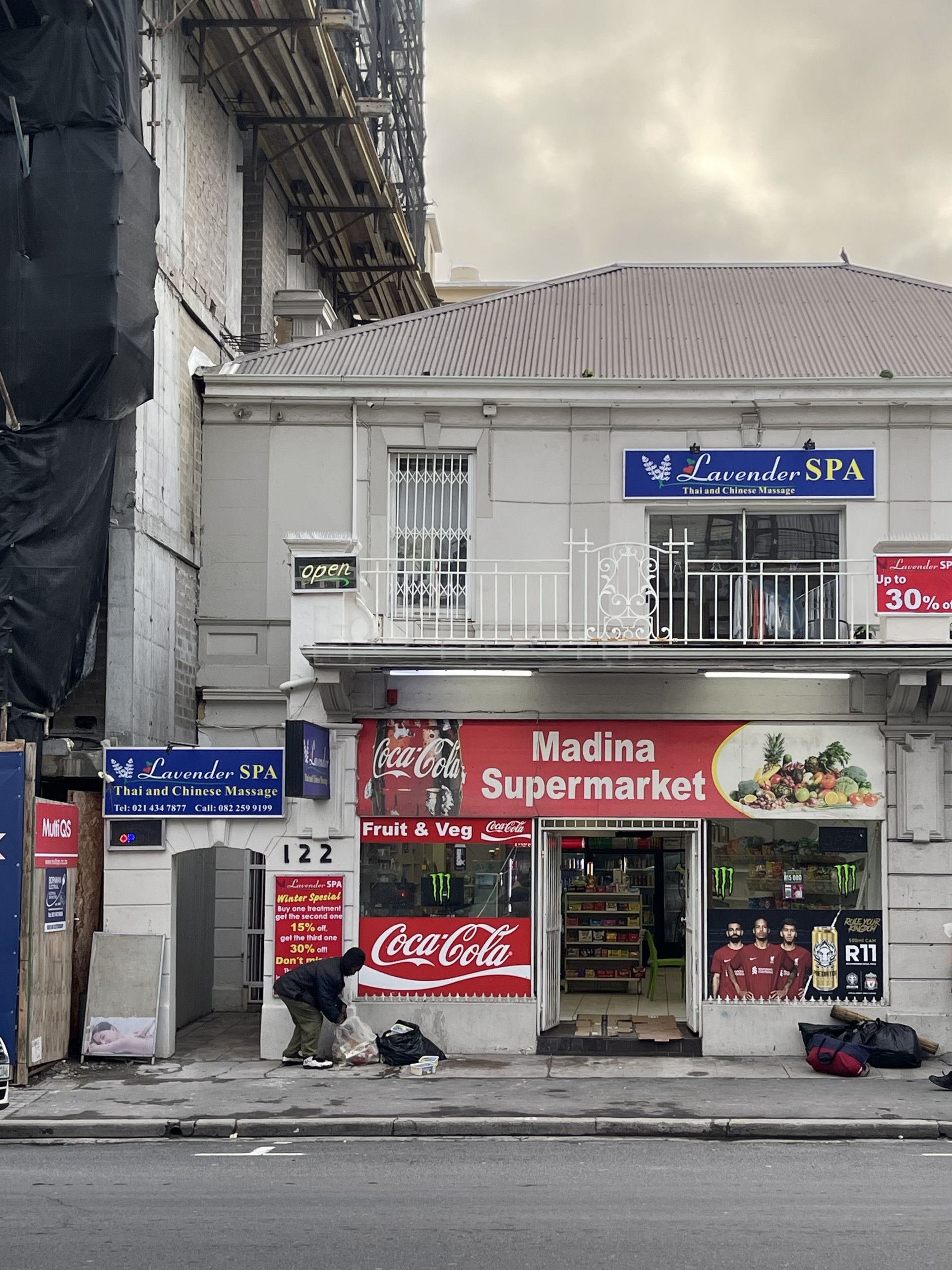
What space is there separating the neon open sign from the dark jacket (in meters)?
4.06

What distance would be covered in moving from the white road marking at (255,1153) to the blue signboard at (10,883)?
353 centimetres

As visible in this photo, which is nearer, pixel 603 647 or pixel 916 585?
pixel 603 647

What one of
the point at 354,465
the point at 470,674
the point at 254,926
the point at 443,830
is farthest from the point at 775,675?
the point at 254,926

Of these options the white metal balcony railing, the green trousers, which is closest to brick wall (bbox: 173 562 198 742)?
the white metal balcony railing

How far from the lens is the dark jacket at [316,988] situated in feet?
51.6

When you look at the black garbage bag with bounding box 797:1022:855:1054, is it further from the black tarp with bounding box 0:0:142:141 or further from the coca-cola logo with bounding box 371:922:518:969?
the black tarp with bounding box 0:0:142:141

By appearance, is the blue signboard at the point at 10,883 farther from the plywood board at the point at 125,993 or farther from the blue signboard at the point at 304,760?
the blue signboard at the point at 304,760

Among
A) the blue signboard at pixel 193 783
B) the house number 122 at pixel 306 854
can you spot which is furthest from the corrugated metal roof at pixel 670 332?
the house number 122 at pixel 306 854

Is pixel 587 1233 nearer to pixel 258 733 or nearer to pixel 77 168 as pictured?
pixel 258 733

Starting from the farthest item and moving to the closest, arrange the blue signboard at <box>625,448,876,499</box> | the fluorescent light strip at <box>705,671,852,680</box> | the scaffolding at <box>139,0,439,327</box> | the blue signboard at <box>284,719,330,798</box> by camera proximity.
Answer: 1. the scaffolding at <box>139,0,439,327</box>
2. the blue signboard at <box>625,448,876,499</box>
3. the fluorescent light strip at <box>705,671,852,680</box>
4. the blue signboard at <box>284,719,330,798</box>

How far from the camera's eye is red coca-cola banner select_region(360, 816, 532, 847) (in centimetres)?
1689

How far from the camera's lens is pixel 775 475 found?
62.4 feet

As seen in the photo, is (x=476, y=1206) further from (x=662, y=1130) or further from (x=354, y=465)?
(x=354, y=465)

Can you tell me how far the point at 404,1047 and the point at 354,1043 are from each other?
2.19 ft
